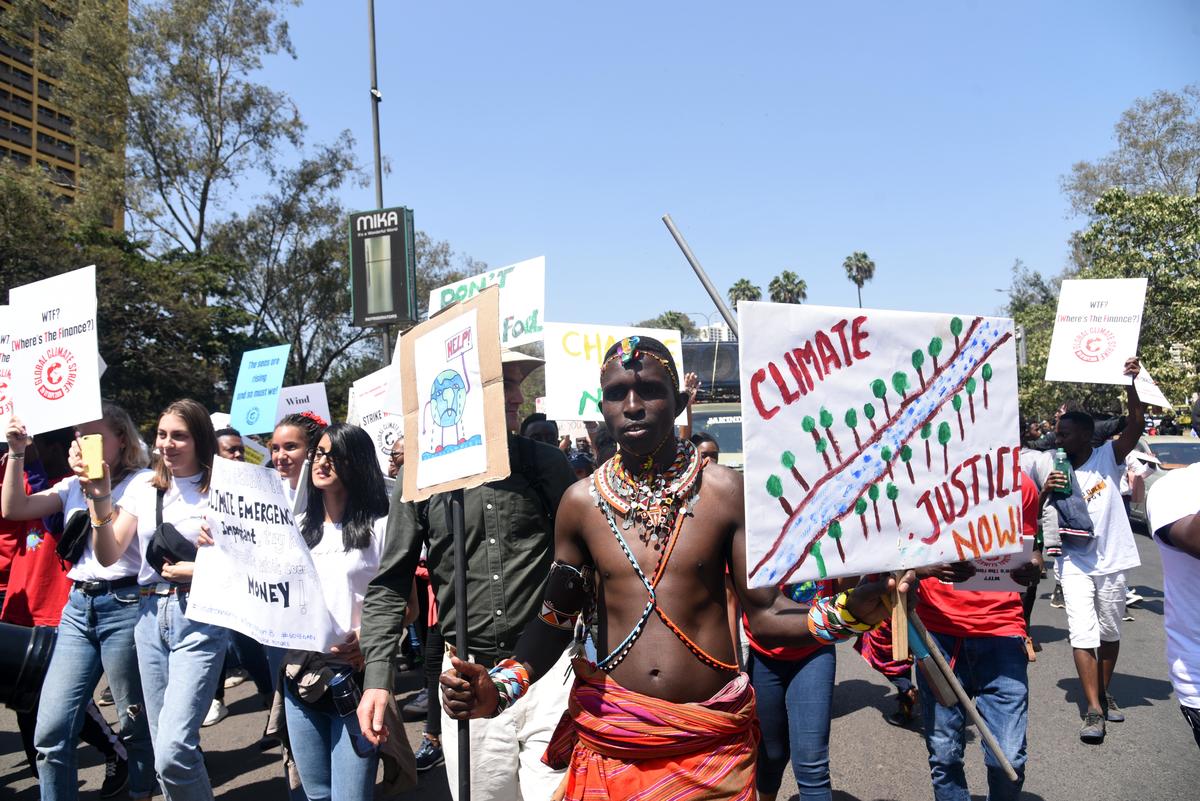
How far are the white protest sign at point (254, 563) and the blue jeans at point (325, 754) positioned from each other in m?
0.26

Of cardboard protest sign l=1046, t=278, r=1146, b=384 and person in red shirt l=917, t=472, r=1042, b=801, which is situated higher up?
cardboard protest sign l=1046, t=278, r=1146, b=384

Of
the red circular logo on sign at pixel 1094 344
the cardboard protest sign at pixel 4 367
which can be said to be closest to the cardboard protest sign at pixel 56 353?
the cardboard protest sign at pixel 4 367

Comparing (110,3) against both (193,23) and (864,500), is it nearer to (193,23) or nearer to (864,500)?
(193,23)

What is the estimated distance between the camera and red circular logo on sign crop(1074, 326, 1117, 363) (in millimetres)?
5602

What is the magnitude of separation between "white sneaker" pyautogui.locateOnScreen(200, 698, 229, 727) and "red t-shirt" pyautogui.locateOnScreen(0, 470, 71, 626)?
187 cm

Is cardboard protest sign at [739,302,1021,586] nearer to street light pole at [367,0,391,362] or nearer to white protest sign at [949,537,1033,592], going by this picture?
white protest sign at [949,537,1033,592]

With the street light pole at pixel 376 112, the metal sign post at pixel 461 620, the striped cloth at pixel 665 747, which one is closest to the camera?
the striped cloth at pixel 665 747

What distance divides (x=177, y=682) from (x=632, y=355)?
2487 millimetres

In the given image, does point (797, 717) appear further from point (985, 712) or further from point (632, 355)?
point (632, 355)

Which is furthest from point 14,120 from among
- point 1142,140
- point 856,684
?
point 856,684

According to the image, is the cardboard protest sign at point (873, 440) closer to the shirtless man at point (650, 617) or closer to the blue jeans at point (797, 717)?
the shirtless man at point (650, 617)

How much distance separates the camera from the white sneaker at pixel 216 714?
632 centimetres

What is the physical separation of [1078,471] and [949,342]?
161 inches

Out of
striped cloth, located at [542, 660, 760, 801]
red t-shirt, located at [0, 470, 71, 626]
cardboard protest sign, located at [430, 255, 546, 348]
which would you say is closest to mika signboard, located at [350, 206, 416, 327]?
cardboard protest sign, located at [430, 255, 546, 348]
